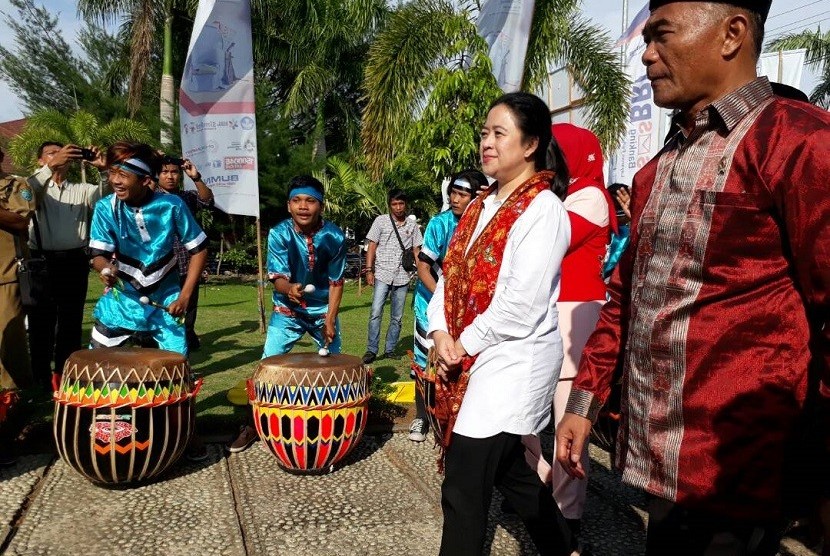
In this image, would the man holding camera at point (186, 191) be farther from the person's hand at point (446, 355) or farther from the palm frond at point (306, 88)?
the palm frond at point (306, 88)

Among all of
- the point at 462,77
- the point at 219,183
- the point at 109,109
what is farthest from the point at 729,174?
the point at 109,109

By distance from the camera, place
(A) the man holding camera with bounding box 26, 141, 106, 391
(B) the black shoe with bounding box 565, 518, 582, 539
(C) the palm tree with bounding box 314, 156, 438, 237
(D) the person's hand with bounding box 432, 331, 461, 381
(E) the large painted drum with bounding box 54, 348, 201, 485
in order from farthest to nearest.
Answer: (C) the palm tree with bounding box 314, 156, 438, 237 < (A) the man holding camera with bounding box 26, 141, 106, 391 < (E) the large painted drum with bounding box 54, 348, 201, 485 < (B) the black shoe with bounding box 565, 518, 582, 539 < (D) the person's hand with bounding box 432, 331, 461, 381

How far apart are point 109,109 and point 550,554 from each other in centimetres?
2707

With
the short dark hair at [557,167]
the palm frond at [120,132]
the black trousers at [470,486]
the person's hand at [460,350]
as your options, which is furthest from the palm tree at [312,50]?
the black trousers at [470,486]

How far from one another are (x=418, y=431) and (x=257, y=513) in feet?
4.85

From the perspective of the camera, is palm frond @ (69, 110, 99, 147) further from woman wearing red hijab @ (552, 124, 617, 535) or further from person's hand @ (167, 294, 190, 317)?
woman wearing red hijab @ (552, 124, 617, 535)

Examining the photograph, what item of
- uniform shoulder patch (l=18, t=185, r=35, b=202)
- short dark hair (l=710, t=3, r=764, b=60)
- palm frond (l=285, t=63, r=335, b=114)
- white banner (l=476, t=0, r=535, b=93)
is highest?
palm frond (l=285, t=63, r=335, b=114)

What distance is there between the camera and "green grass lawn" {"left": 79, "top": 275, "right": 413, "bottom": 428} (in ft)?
17.7

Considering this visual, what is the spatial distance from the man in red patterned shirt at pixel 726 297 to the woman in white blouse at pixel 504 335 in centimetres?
56

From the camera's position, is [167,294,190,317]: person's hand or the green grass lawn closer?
[167,294,190,317]: person's hand

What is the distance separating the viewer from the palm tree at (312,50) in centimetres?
2125

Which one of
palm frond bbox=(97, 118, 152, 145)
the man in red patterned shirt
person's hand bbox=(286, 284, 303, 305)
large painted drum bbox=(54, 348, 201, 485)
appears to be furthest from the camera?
palm frond bbox=(97, 118, 152, 145)

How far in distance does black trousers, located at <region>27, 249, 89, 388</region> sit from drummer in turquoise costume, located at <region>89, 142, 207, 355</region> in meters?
1.77

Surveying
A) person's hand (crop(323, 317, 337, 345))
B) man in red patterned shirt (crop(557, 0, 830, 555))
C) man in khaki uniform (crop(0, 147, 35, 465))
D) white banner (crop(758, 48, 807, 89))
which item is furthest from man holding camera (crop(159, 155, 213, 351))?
white banner (crop(758, 48, 807, 89))
